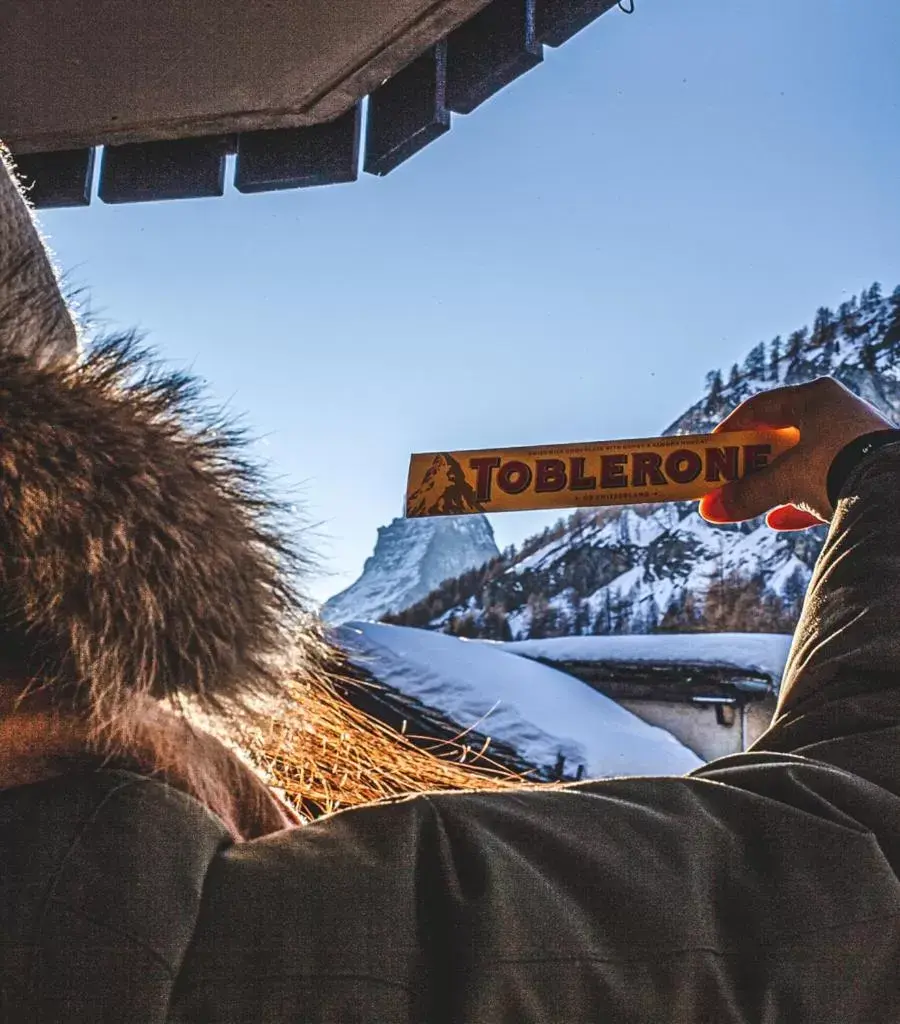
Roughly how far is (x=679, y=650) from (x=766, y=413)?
350cm

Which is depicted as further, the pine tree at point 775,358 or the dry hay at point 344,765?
the pine tree at point 775,358

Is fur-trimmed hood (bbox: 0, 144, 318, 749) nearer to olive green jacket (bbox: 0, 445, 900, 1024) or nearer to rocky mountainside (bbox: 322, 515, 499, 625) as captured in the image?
olive green jacket (bbox: 0, 445, 900, 1024)

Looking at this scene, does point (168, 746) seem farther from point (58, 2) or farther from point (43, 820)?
point (58, 2)

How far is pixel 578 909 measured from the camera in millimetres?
384

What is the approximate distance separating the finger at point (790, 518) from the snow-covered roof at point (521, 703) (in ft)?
7.46

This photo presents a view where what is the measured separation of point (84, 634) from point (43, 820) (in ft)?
0.22

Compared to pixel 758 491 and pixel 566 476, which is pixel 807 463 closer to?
pixel 758 491

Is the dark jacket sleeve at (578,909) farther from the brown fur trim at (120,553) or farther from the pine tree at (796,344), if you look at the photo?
the pine tree at (796,344)

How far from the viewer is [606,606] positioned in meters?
6.15

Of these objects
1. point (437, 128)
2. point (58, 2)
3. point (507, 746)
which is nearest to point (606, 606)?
point (507, 746)

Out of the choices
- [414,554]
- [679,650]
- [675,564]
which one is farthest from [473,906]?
[414,554]

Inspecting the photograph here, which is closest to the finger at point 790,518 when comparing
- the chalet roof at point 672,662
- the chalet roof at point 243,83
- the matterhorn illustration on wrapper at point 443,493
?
the matterhorn illustration on wrapper at point 443,493

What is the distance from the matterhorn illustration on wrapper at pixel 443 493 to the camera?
651 millimetres

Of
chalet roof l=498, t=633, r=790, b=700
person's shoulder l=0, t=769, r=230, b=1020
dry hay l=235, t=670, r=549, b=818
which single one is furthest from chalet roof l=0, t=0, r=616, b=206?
chalet roof l=498, t=633, r=790, b=700
